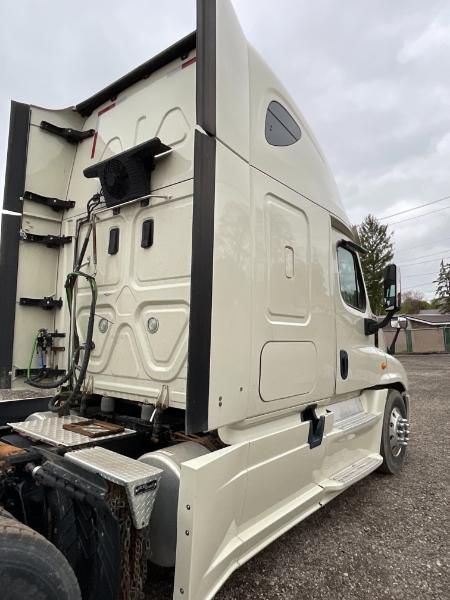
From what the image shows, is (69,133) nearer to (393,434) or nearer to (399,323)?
(399,323)

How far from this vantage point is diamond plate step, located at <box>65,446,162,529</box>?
1681 mm

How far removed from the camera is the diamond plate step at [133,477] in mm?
1681

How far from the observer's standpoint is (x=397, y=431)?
456cm

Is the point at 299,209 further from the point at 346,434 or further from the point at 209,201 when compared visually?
the point at 346,434

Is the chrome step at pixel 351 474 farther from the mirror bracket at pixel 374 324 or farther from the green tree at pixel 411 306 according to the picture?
the green tree at pixel 411 306

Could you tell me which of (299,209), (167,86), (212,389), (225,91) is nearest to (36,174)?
(167,86)

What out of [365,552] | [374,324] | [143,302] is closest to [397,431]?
[374,324]

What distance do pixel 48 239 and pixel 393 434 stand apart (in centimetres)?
395

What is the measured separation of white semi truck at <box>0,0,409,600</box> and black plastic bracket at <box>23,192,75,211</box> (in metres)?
0.01

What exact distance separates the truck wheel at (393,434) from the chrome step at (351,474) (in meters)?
0.46

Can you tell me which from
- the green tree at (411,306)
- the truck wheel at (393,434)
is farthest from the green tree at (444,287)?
the truck wheel at (393,434)

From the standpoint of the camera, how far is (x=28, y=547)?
1.44 meters

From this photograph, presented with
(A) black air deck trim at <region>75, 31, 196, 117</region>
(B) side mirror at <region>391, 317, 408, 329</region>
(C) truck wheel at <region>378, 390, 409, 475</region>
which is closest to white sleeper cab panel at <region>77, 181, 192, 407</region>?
(A) black air deck trim at <region>75, 31, 196, 117</region>

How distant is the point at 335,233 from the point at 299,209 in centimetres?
71
